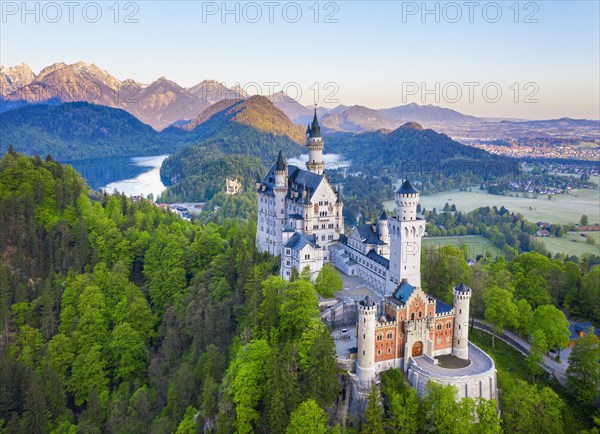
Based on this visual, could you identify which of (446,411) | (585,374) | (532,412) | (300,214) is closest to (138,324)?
Answer: (300,214)

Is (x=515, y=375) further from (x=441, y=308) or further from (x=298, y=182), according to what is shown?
Answer: (x=298, y=182)

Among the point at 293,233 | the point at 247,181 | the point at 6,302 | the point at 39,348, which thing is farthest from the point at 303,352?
the point at 247,181

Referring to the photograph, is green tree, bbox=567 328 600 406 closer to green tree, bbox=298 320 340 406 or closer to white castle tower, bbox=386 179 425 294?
white castle tower, bbox=386 179 425 294


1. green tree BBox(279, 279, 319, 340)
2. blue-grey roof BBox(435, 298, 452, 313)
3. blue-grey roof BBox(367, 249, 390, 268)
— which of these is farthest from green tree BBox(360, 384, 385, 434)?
blue-grey roof BBox(367, 249, 390, 268)

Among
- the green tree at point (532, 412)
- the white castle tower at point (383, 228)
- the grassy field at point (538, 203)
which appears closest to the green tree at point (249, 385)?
the green tree at point (532, 412)

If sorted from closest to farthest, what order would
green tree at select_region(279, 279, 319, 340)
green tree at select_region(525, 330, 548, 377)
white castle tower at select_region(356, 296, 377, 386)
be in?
white castle tower at select_region(356, 296, 377, 386)
green tree at select_region(525, 330, 548, 377)
green tree at select_region(279, 279, 319, 340)

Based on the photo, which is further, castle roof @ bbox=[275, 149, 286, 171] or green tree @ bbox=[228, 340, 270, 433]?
castle roof @ bbox=[275, 149, 286, 171]
